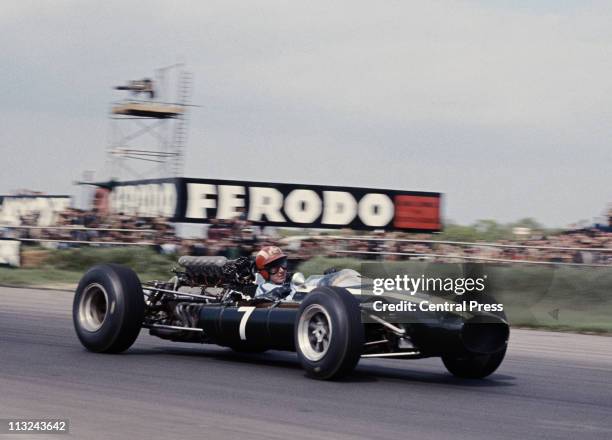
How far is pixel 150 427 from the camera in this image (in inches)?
245

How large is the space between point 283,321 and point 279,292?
0.72 meters

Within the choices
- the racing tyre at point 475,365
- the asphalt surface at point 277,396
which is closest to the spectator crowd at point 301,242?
the asphalt surface at point 277,396

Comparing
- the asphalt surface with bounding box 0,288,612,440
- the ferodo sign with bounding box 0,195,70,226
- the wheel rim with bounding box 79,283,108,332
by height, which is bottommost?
the asphalt surface with bounding box 0,288,612,440

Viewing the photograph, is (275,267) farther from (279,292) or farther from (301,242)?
(301,242)

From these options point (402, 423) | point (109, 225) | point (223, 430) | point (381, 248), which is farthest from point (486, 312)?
point (109, 225)

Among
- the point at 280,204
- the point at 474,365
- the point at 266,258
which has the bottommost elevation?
the point at 474,365

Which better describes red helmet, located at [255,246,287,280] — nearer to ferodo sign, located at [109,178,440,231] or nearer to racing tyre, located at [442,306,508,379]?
racing tyre, located at [442,306,508,379]

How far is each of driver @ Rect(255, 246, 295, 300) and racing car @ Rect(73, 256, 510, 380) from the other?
14cm

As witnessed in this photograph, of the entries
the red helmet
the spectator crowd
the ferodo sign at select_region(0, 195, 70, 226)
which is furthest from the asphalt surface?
the ferodo sign at select_region(0, 195, 70, 226)

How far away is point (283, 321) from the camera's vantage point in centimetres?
877

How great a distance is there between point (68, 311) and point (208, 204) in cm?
1323

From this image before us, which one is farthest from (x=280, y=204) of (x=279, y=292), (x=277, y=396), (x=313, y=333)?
(x=277, y=396)

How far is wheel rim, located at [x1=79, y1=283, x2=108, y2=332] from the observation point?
10070mm

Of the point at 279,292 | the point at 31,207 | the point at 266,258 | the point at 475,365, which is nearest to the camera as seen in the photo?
the point at 475,365
